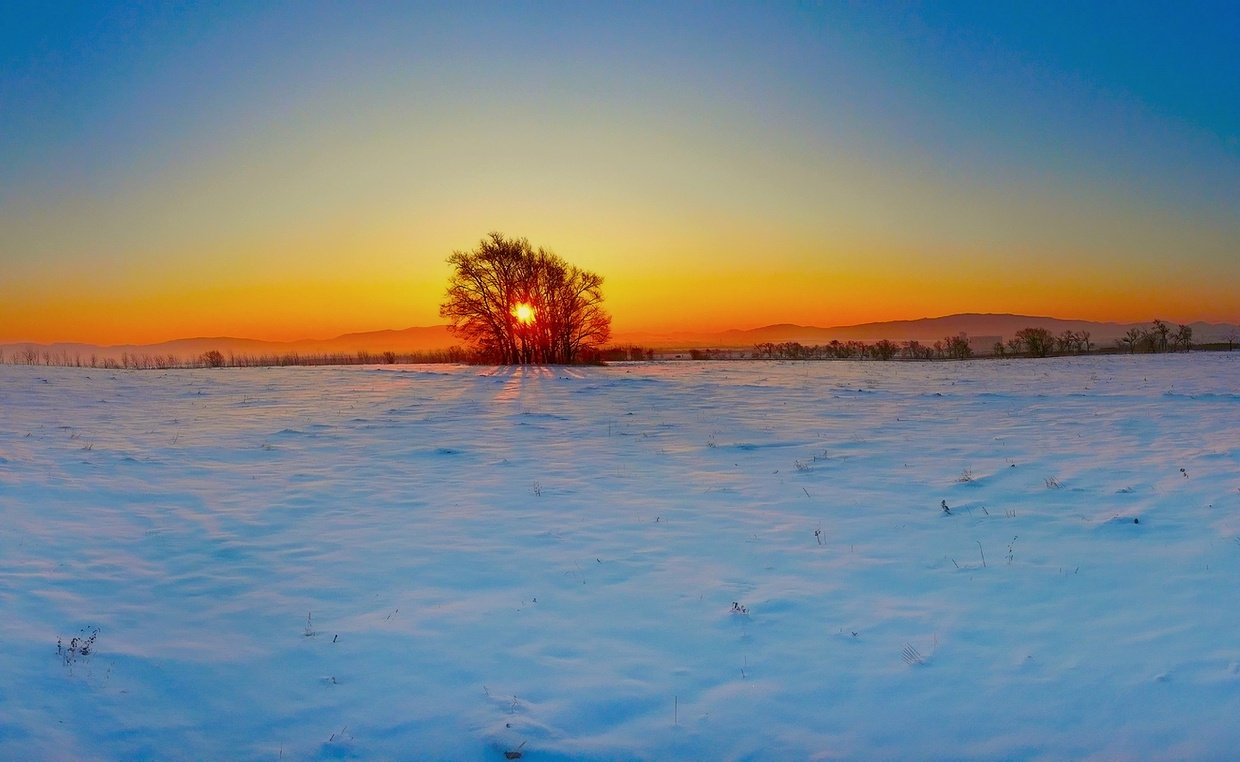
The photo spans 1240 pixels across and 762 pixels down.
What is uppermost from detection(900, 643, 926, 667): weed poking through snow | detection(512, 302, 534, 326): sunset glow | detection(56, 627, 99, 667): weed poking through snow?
detection(512, 302, 534, 326): sunset glow

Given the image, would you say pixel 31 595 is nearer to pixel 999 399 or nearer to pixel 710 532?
pixel 710 532

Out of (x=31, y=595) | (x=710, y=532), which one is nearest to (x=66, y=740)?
(x=31, y=595)

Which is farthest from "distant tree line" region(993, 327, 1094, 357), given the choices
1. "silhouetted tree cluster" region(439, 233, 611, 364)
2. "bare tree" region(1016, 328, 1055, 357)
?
"silhouetted tree cluster" region(439, 233, 611, 364)

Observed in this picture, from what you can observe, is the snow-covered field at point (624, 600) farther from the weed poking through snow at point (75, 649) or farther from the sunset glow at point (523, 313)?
the sunset glow at point (523, 313)

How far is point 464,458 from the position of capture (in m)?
12.5

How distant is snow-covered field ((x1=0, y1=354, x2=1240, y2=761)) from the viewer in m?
4.29

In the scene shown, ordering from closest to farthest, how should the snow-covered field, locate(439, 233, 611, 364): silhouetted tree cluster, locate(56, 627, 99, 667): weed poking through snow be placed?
the snow-covered field, locate(56, 627, 99, 667): weed poking through snow, locate(439, 233, 611, 364): silhouetted tree cluster

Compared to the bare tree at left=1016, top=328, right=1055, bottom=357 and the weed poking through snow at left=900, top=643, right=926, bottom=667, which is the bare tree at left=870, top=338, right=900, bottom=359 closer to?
the bare tree at left=1016, top=328, right=1055, bottom=357

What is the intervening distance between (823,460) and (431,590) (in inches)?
299

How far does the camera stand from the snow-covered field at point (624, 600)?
14.1 ft

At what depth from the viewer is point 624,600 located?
607 cm

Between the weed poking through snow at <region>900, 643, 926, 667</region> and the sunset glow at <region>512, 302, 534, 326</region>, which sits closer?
the weed poking through snow at <region>900, 643, 926, 667</region>

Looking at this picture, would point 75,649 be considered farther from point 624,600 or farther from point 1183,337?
point 1183,337

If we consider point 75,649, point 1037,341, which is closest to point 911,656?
point 75,649
